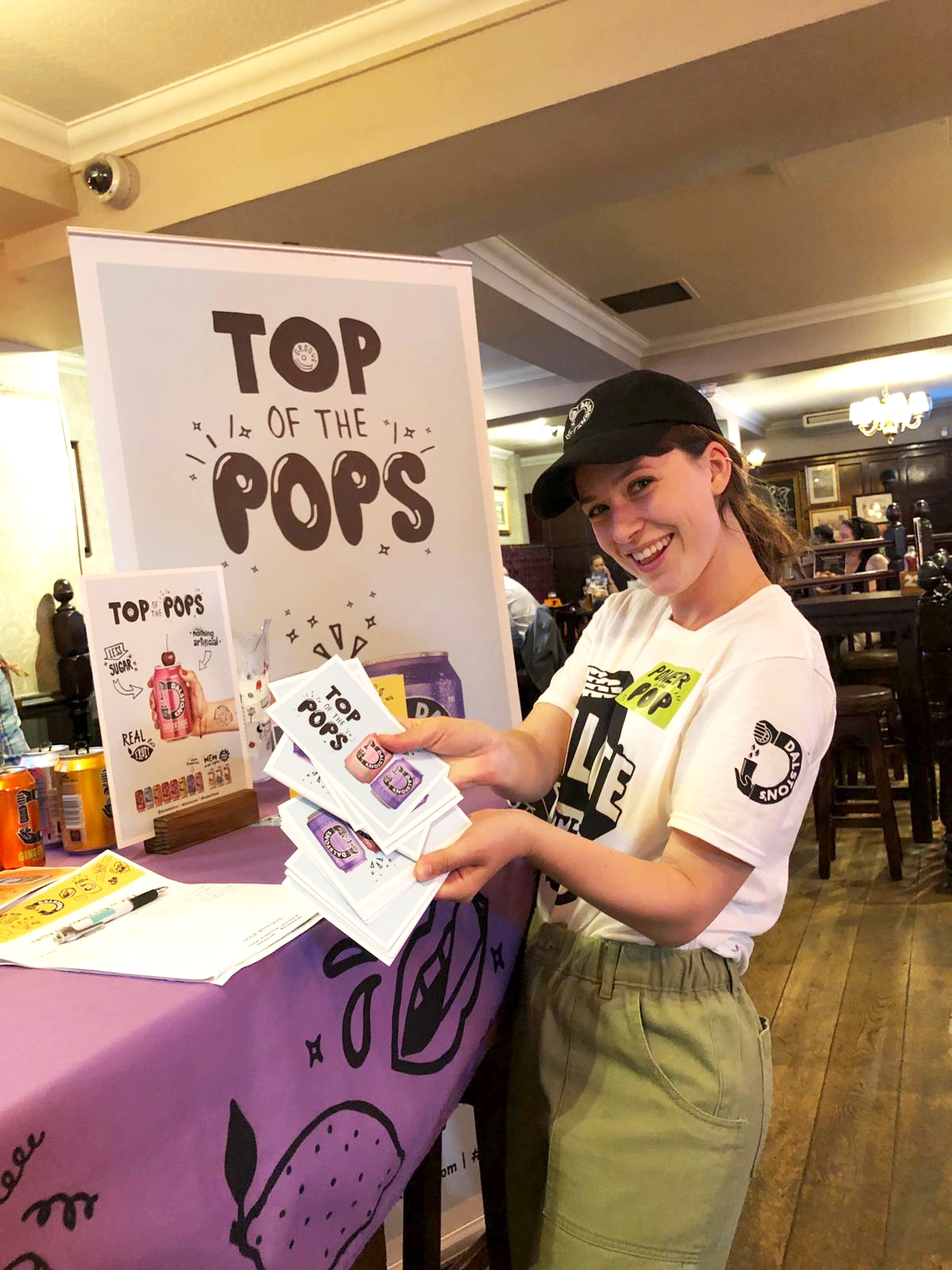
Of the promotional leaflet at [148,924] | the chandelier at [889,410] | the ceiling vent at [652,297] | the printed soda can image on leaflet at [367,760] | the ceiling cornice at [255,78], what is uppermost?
the ceiling cornice at [255,78]

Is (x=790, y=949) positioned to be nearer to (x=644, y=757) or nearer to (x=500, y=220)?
(x=644, y=757)

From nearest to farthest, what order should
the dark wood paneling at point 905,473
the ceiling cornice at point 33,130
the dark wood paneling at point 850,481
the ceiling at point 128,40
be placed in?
the ceiling at point 128,40 → the ceiling cornice at point 33,130 → the dark wood paneling at point 905,473 → the dark wood paneling at point 850,481

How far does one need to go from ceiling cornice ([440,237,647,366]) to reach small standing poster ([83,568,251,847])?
2.95 m

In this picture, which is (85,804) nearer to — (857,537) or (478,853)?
(478,853)

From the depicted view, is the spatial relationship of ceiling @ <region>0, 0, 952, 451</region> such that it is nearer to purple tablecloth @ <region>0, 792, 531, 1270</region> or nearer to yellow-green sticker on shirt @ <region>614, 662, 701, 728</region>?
yellow-green sticker on shirt @ <region>614, 662, 701, 728</region>

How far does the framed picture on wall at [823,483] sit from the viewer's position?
11.9m

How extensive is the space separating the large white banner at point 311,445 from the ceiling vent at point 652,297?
429 centimetres

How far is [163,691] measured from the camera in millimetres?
1083

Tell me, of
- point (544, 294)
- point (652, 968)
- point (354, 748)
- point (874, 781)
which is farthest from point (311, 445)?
point (544, 294)

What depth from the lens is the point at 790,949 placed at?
9.59 feet

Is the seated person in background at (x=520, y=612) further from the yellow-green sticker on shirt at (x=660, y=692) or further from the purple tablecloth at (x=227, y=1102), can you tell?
the purple tablecloth at (x=227, y=1102)

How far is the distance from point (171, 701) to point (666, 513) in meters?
0.63

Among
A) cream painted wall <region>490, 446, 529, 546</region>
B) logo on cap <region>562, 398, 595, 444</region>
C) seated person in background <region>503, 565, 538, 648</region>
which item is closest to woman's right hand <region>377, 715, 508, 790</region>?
logo on cap <region>562, 398, 595, 444</region>

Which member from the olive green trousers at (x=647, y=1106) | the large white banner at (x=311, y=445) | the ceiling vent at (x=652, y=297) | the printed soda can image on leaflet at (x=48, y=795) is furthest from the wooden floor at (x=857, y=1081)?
the ceiling vent at (x=652, y=297)
